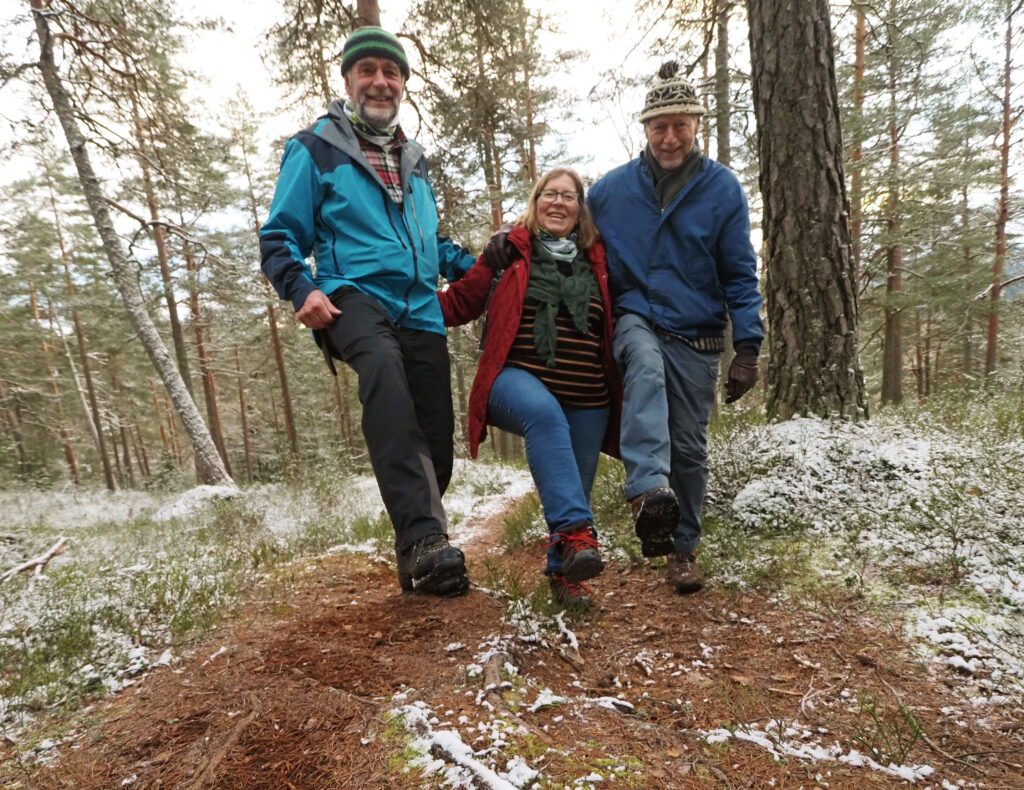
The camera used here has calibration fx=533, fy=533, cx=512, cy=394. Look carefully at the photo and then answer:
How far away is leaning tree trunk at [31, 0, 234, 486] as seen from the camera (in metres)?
9.05

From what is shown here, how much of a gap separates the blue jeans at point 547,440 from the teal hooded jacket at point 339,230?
689 millimetres

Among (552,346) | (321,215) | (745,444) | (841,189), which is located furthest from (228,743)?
(841,189)

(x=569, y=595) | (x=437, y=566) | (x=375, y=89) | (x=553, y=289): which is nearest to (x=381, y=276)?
(x=553, y=289)

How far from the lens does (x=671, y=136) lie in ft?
9.63

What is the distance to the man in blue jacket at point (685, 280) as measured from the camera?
2.92 m

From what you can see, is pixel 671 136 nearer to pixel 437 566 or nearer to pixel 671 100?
pixel 671 100

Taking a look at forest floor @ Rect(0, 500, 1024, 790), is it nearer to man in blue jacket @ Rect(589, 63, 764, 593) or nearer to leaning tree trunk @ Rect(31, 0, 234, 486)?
man in blue jacket @ Rect(589, 63, 764, 593)

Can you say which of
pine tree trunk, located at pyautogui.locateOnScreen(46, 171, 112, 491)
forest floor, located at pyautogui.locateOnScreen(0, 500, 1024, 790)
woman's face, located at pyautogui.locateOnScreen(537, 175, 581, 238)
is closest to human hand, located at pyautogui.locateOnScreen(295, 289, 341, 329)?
woman's face, located at pyautogui.locateOnScreen(537, 175, 581, 238)

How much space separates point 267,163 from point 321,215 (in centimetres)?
1849

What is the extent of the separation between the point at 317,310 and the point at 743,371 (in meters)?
2.29

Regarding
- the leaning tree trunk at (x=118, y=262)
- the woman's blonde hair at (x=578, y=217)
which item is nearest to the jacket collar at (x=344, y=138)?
the woman's blonde hair at (x=578, y=217)

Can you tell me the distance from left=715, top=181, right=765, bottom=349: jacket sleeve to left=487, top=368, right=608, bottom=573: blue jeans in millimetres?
1078

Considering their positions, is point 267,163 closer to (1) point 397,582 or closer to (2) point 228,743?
(1) point 397,582

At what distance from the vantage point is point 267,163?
18.3 meters
